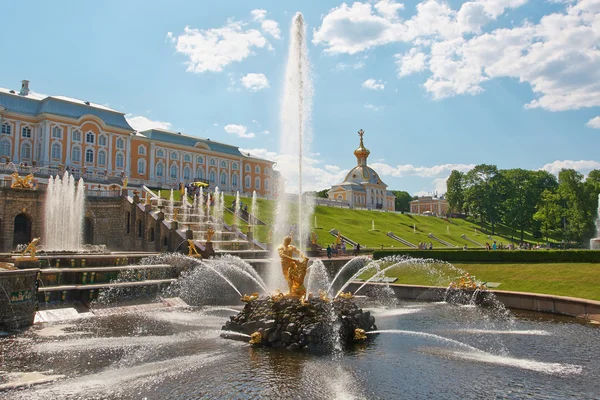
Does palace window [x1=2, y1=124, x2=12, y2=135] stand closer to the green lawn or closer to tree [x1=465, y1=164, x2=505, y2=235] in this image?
the green lawn

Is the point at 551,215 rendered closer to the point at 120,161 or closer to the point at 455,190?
the point at 455,190

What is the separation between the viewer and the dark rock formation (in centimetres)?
1079

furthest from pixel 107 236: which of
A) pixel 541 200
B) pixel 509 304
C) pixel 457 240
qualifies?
pixel 541 200

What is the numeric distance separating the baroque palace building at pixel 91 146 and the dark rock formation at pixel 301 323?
37.4m

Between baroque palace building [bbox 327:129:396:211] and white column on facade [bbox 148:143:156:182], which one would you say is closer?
white column on facade [bbox 148:143:156:182]

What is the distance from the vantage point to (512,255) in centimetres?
2422

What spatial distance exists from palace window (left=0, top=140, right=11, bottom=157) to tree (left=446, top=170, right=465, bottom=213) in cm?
6976

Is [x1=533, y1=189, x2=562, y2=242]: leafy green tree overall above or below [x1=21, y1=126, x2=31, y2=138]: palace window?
below

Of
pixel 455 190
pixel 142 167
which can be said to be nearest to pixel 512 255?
pixel 142 167

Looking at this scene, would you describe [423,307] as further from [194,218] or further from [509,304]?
[194,218]

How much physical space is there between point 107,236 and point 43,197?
5505 millimetres

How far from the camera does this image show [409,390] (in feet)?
25.7

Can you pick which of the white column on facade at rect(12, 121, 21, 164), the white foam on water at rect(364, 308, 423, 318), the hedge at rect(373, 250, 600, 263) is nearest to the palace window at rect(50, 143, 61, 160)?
the white column on facade at rect(12, 121, 21, 164)

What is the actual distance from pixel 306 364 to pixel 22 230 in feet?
97.3
